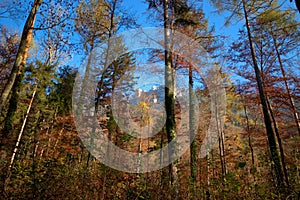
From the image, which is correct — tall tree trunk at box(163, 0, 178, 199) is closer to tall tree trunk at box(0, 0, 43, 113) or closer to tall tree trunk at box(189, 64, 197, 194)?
tall tree trunk at box(189, 64, 197, 194)

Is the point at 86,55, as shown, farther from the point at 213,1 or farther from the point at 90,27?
the point at 213,1

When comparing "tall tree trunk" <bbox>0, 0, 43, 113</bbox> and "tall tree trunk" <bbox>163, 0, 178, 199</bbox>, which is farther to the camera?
"tall tree trunk" <bbox>163, 0, 178, 199</bbox>

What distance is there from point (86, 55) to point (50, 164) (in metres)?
8.81

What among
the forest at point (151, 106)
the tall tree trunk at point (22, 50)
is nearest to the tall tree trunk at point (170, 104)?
the forest at point (151, 106)

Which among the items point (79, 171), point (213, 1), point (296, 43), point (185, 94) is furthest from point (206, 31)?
point (79, 171)

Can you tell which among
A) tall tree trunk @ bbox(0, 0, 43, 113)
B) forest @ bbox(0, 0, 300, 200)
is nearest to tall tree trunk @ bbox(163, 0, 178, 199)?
forest @ bbox(0, 0, 300, 200)

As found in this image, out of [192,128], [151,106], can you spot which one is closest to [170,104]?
[192,128]

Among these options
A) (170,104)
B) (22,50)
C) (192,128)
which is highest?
(22,50)

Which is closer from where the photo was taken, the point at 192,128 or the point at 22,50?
the point at 22,50

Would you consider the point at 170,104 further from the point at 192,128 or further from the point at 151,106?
the point at 151,106

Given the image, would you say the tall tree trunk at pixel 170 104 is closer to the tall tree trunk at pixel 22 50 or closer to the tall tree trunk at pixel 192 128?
the tall tree trunk at pixel 192 128

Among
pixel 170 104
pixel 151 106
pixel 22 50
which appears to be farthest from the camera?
pixel 151 106

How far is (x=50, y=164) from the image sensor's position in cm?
432

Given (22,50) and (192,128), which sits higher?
(22,50)
